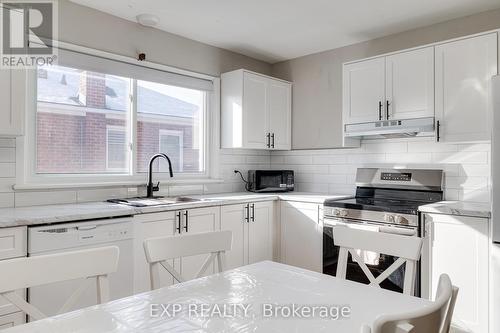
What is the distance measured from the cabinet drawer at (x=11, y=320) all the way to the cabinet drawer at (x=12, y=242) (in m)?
0.31

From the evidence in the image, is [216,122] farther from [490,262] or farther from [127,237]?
[490,262]

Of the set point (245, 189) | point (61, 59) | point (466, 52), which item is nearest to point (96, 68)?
point (61, 59)

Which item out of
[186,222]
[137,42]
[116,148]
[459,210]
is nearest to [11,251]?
[186,222]

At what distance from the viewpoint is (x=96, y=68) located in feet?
9.29

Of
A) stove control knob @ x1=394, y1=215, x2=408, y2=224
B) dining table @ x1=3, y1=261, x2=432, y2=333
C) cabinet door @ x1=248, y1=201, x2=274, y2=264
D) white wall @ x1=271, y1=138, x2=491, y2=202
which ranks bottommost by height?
cabinet door @ x1=248, y1=201, x2=274, y2=264

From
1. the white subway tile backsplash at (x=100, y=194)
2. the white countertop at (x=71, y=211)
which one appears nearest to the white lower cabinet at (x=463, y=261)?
the white countertop at (x=71, y=211)

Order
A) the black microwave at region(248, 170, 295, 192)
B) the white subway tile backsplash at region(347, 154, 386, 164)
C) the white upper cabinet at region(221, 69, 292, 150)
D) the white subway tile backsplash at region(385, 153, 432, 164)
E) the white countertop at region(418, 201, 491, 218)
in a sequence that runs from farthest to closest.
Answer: the black microwave at region(248, 170, 295, 192) → the white upper cabinet at region(221, 69, 292, 150) → the white subway tile backsplash at region(347, 154, 386, 164) → the white subway tile backsplash at region(385, 153, 432, 164) → the white countertop at region(418, 201, 491, 218)

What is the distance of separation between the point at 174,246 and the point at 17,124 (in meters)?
1.37

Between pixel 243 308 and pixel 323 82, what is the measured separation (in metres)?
3.10

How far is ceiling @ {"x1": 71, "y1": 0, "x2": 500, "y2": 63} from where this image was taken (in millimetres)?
2670

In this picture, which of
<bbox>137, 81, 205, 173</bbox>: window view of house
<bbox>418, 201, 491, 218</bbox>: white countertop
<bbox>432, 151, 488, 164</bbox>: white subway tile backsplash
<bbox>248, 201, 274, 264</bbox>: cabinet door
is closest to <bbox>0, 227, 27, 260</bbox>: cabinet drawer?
<bbox>137, 81, 205, 173</bbox>: window view of house

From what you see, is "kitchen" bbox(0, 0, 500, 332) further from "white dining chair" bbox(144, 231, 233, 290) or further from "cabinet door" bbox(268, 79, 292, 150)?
"white dining chair" bbox(144, 231, 233, 290)

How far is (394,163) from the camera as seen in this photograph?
329cm

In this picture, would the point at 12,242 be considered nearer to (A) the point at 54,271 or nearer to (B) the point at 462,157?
(A) the point at 54,271
